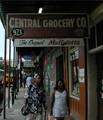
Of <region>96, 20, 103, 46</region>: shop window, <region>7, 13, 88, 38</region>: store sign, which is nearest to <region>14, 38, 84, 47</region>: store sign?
<region>7, 13, 88, 38</region>: store sign

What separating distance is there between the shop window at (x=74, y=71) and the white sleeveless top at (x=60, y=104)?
145 inches

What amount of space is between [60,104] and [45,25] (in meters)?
2.14

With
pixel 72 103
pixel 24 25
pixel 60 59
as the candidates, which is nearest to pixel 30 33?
pixel 24 25

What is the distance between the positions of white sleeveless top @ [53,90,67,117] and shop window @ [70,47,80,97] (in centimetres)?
369

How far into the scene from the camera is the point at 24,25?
40.8 ft

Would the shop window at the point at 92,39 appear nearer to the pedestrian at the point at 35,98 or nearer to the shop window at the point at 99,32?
the shop window at the point at 99,32

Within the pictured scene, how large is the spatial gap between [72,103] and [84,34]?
607 centimetres

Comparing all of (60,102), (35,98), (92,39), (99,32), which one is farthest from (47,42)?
(92,39)

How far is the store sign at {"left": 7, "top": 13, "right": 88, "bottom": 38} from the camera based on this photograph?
40.7ft

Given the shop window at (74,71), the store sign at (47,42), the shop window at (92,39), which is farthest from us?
the shop window at (74,71)

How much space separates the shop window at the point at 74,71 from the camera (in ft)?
56.7

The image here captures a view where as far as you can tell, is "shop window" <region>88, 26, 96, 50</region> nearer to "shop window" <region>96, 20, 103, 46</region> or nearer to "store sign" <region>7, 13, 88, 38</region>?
"shop window" <region>96, 20, 103, 46</region>

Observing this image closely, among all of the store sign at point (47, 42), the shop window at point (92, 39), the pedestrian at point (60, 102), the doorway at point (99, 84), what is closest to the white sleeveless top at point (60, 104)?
the pedestrian at point (60, 102)

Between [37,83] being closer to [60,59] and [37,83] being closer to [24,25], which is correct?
[24,25]
